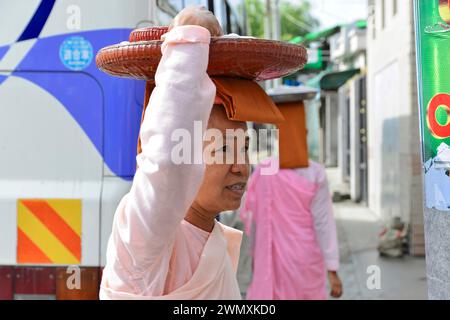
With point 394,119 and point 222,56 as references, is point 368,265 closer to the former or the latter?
point 394,119

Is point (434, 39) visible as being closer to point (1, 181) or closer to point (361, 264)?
point (1, 181)

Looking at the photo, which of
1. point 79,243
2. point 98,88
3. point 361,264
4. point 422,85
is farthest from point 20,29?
point 361,264

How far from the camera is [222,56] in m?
1.68

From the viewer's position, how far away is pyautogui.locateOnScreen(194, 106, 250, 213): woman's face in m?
1.90

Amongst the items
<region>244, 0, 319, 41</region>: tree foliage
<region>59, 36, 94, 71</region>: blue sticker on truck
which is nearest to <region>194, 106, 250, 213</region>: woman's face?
<region>59, 36, 94, 71</region>: blue sticker on truck

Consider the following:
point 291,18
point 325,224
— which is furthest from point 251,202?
point 291,18

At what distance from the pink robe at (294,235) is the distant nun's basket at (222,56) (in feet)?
10.4

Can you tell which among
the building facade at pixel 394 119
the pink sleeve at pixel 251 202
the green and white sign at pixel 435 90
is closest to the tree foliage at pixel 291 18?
the building facade at pixel 394 119

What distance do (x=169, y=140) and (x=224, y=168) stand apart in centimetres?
42

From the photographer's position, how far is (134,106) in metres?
2.95

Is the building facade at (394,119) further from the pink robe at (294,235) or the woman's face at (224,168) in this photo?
the woman's face at (224,168)

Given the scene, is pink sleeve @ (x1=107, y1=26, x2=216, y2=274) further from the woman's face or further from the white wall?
the white wall

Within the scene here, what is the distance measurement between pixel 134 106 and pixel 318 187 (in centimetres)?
235

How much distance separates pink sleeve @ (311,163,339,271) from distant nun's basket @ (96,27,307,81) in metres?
3.15
